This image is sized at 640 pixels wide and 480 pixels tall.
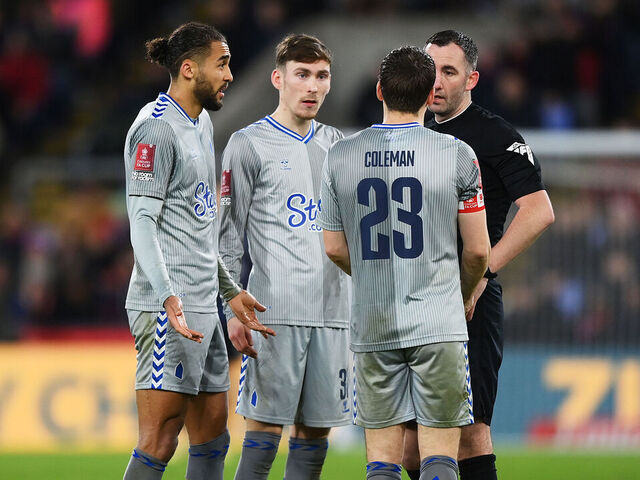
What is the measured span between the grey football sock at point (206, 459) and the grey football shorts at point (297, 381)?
0.79ft

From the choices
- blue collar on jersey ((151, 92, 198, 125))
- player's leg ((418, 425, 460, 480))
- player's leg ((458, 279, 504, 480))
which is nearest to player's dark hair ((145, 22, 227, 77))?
blue collar on jersey ((151, 92, 198, 125))

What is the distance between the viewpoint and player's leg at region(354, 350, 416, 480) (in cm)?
455

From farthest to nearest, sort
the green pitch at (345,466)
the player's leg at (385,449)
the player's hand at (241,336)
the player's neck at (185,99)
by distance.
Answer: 1. the green pitch at (345,466)
2. the player's hand at (241,336)
3. the player's neck at (185,99)
4. the player's leg at (385,449)

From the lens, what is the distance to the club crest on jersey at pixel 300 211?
5.42 meters

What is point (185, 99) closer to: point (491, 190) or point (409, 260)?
point (409, 260)

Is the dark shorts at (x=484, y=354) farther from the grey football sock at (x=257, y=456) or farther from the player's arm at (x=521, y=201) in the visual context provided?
the grey football sock at (x=257, y=456)

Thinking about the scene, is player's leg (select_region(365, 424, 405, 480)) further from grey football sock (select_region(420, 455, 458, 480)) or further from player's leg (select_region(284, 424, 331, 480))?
player's leg (select_region(284, 424, 331, 480))

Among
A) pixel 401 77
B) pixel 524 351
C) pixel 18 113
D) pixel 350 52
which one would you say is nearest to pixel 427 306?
pixel 401 77

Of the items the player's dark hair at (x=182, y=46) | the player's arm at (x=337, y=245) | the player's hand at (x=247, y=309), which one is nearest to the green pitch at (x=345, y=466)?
the player's hand at (x=247, y=309)

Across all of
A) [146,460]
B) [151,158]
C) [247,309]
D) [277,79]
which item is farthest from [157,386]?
[277,79]

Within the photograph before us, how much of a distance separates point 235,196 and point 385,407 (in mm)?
1400

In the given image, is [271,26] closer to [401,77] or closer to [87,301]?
[87,301]

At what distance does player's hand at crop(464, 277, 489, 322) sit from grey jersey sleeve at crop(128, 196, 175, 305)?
123cm

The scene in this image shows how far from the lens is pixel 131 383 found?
10.5 meters
